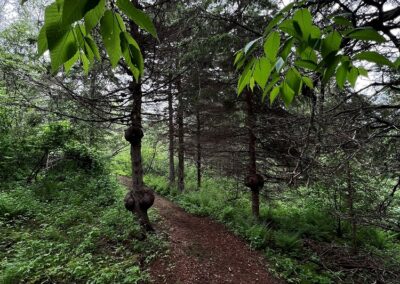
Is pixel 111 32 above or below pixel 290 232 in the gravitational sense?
above

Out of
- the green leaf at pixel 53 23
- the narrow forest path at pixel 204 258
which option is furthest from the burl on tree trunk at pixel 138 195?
the green leaf at pixel 53 23

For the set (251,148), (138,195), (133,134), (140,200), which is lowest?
(140,200)

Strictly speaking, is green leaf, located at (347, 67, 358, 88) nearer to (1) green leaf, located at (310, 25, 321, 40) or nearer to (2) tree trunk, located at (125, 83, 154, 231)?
(1) green leaf, located at (310, 25, 321, 40)

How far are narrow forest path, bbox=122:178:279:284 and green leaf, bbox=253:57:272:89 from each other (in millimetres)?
5130

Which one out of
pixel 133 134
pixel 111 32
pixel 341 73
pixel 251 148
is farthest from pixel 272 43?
pixel 251 148

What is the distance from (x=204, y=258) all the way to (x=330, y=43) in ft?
20.5

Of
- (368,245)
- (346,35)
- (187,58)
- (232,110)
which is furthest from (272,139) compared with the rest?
(346,35)

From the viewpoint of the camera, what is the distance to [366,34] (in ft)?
2.05

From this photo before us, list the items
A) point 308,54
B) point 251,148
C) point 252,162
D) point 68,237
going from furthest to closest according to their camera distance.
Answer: point 252,162 → point 251,148 → point 68,237 → point 308,54

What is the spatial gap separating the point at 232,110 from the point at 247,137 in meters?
1.04

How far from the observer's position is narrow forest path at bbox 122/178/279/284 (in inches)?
213

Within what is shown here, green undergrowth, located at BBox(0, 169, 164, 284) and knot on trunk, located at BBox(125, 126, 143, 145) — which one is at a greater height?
knot on trunk, located at BBox(125, 126, 143, 145)

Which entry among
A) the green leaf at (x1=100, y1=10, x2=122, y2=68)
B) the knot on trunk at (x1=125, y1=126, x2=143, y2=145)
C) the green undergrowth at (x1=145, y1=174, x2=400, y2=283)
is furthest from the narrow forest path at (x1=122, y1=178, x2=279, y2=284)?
the green leaf at (x1=100, y1=10, x2=122, y2=68)

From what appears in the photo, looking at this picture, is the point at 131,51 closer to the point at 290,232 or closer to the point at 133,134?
the point at 133,134
